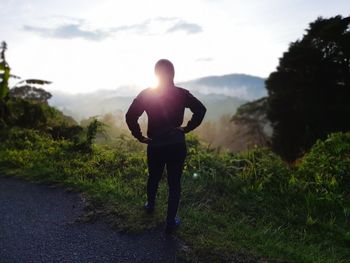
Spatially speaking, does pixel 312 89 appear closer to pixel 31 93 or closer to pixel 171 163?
pixel 31 93

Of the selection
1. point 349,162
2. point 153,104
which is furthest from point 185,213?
point 349,162

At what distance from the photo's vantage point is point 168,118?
4789mm

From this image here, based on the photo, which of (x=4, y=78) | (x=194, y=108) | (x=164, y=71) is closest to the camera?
(x=164, y=71)

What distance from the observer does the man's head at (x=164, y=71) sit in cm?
471

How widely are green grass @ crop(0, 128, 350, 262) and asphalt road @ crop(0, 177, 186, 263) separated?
0.27 metres

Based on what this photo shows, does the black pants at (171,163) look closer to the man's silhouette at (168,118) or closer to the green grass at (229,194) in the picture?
the man's silhouette at (168,118)

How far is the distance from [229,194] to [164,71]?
10.8ft

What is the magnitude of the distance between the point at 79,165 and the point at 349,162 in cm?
612

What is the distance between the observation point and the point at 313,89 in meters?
23.5

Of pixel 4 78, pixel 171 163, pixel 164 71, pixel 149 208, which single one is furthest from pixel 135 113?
pixel 4 78

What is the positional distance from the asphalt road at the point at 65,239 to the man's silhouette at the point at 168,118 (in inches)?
20.1

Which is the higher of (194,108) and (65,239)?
(194,108)

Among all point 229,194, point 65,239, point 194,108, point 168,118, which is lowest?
point 65,239

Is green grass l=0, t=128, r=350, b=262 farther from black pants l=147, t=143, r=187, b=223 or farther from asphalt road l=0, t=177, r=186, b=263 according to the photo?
black pants l=147, t=143, r=187, b=223
